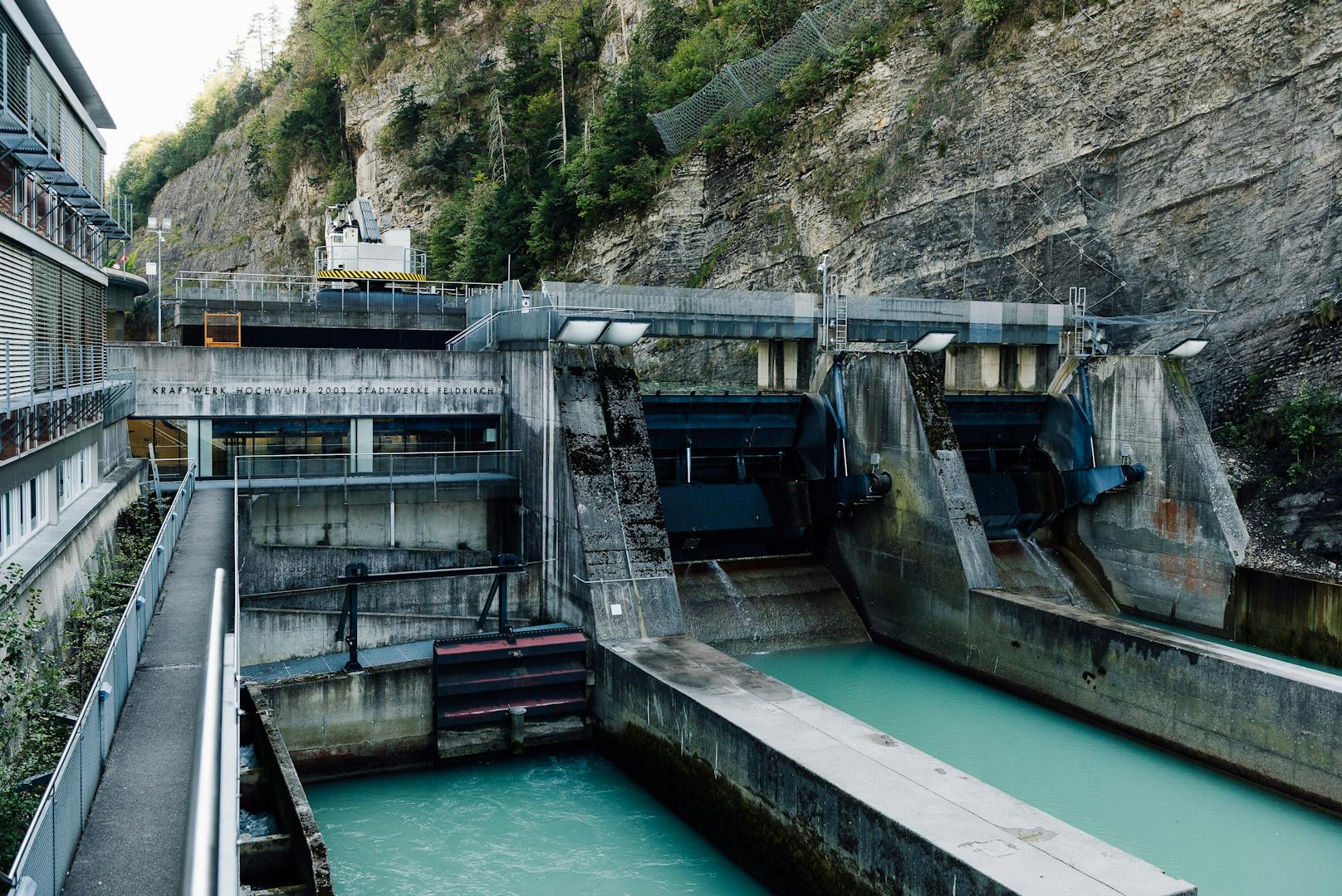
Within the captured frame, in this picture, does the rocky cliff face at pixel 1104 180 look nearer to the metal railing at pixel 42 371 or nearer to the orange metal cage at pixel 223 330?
the orange metal cage at pixel 223 330

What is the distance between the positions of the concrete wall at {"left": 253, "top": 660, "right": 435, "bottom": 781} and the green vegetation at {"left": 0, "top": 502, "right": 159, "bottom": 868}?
2.83 meters

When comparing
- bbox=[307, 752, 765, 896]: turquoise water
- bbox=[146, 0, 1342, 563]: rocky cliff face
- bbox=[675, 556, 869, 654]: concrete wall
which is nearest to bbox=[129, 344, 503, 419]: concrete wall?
bbox=[675, 556, 869, 654]: concrete wall

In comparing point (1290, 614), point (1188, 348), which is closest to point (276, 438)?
point (1290, 614)

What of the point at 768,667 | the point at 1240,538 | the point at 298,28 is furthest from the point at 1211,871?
the point at 298,28

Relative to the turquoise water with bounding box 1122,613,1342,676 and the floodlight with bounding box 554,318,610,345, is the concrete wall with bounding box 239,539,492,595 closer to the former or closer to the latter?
the floodlight with bounding box 554,318,610,345

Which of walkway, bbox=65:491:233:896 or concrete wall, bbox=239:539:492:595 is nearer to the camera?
walkway, bbox=65:491:233:896

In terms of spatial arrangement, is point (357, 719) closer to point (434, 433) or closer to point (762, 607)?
point (434, 433)

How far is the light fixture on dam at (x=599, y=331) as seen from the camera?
51.6ft

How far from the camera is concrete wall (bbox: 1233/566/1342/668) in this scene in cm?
1568

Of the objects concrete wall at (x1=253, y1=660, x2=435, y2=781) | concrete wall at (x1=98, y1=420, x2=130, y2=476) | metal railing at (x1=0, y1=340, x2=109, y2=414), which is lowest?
concrete wall at (x1=253, y1=660, x2=435, y2=781)

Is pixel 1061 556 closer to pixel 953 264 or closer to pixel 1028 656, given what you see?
pixel 1028 656

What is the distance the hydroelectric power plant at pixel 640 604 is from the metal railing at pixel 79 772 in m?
0.04

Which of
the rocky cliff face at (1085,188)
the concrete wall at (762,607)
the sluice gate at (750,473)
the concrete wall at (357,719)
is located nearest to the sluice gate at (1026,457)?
the sluice gate at (750,473)

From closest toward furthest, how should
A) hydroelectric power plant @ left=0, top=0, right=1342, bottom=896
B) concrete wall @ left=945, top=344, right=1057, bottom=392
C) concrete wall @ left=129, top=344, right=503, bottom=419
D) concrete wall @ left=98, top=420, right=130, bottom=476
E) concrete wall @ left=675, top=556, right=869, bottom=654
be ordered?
hydroelectric power plant @ left=0, top=0, right=1342, bottom=896 < concrete wall @ left=98, top=420, right=130, bottom=476 < concrete wall @ left=129, top=344, right=503, bottom=419 < concrete wall @ left=675, top=556, right=869, bottom=654 < concrete wall @ left=945, top=344, right=1057, bottom=392
